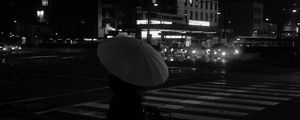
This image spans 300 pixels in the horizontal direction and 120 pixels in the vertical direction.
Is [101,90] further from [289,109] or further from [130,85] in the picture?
[130,85]

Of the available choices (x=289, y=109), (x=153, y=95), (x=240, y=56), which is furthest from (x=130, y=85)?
(x=240, y=56)

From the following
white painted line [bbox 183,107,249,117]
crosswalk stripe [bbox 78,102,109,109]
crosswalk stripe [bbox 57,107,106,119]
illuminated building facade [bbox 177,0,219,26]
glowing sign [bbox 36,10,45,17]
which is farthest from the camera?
glowing sign [bbox 36,10,45,17]

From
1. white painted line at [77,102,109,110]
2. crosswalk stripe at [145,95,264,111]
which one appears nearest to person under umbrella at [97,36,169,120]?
white painted line at [77,102,109,110]

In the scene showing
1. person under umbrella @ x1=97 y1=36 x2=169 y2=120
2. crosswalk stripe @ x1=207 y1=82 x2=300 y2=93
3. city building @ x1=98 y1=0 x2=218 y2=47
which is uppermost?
city building @ x1=98 y1=0 x2=218 y2=47

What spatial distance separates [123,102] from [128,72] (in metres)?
0.30

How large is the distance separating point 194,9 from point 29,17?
135ft

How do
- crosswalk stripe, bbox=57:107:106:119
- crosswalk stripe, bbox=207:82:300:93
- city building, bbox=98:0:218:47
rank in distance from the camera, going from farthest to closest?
city building, bbox=98:0:218:47 < crosswalk stripe, bbox=207:82:300:93 < crosswalk stripe, bbox=57:107:106:119

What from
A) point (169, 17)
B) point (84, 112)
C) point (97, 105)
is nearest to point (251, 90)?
point (97, 105)

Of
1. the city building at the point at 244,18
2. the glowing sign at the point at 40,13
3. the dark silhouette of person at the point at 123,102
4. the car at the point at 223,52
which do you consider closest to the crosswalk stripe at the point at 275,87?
the dark silhouette of person at the point at 123,102

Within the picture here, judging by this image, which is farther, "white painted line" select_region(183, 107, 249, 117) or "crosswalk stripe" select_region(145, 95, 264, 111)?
"crosswalk stripe" select_region(145, 95, 264, 111)

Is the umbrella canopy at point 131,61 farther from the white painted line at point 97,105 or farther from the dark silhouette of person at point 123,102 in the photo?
the white painted line at point 97,105

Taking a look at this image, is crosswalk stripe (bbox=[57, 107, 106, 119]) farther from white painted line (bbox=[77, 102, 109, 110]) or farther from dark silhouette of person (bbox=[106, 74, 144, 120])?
dark silhouette of person (bbox=[106, 74, 144, 120])

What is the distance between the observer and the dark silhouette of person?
14.2 feet

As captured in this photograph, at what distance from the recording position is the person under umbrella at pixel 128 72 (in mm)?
4328
